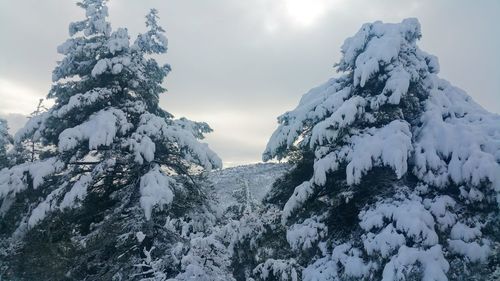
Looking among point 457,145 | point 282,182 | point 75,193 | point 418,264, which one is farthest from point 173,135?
point 457,145

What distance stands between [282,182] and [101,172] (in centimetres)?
566

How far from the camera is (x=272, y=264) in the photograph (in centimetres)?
1109

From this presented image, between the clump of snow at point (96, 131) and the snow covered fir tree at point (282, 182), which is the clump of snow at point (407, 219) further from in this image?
the clump of snow at point (96, 131)

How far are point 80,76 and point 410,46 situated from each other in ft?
33.2

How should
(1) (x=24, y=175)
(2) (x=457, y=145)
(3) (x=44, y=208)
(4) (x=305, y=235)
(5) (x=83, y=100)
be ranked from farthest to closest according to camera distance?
1. (5) (x=83, y=100)
2. (1) (x=24, y=175)
3. (3) (x=44, y=208)
4. (4) (x=305, y=235)
5. (2) (x=457, y=145)

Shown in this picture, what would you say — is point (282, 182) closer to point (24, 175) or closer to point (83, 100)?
point (83, 100)

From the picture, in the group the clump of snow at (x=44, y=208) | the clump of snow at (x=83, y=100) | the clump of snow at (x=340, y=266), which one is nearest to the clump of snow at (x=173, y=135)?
the clump of snow at (x=83, y=100)

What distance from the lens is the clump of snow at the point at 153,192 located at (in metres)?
10.6

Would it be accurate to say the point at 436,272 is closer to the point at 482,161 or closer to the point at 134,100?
the point at 482,161

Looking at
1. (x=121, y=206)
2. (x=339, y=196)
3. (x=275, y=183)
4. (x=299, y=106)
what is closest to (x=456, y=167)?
(x=339, y=196)

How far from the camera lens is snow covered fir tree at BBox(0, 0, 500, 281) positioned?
369 inches

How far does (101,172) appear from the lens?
37.4 ft

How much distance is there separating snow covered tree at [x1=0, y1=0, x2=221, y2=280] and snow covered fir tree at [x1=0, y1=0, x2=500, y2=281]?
47 mm

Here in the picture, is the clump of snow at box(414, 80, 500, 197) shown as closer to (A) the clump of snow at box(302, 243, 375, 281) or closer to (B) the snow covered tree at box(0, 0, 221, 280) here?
(A) the clump of snow at box(302, 243, 375, 281)
